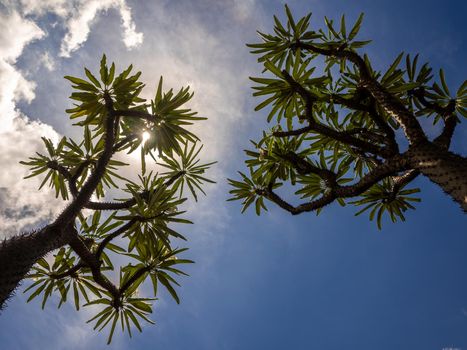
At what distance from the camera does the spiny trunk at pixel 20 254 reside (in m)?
2.40

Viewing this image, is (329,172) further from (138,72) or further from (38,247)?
(38,247)

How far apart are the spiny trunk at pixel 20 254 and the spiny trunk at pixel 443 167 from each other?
3788mm

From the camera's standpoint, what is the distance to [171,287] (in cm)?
431

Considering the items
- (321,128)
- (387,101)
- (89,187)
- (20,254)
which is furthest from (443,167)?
(20,254)

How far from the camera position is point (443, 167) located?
2758 millimetres

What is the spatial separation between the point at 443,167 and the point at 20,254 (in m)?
3.89

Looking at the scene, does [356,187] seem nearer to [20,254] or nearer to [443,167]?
[443,167]

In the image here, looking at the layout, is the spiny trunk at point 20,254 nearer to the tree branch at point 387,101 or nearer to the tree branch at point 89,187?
the tree branch at point 89,187

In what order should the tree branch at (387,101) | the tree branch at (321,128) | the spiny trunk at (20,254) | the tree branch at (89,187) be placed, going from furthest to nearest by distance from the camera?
1. the tree branch at (321,128)
2. the tree branch at (387,101)
3. the tree branch at (89,187)
4. the spiny trunk at (20,254)

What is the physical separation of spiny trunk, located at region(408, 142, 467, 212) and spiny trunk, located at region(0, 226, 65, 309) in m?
3.79

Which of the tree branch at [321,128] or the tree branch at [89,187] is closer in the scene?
the tree branch at [89,187]

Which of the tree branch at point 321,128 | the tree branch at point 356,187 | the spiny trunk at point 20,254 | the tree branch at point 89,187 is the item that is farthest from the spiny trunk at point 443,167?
the spiny trunk at point 20,254

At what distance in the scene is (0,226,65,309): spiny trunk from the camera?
2.40 meters

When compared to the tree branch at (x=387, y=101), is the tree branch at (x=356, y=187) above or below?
below
